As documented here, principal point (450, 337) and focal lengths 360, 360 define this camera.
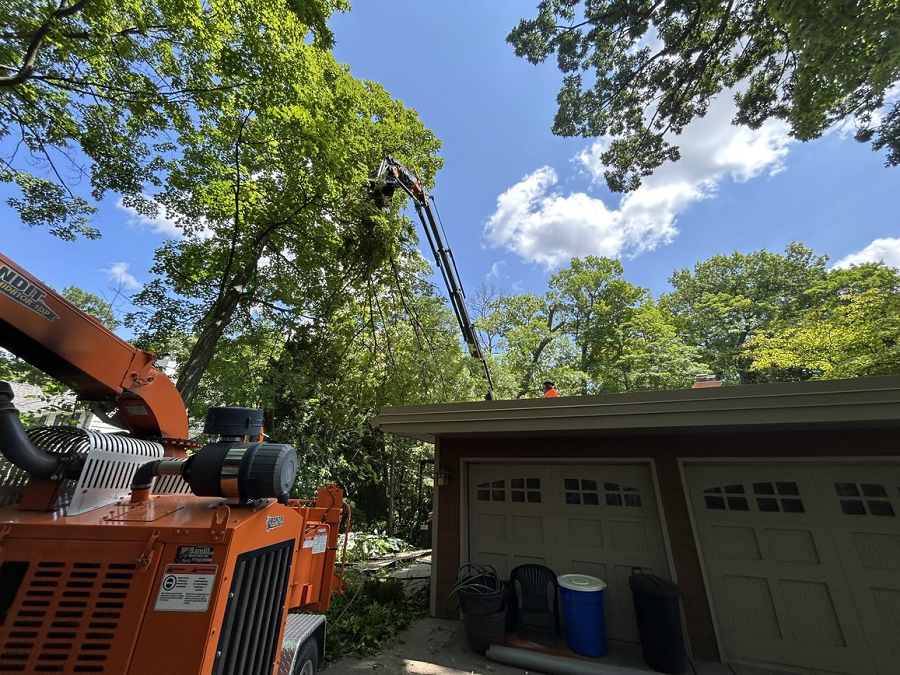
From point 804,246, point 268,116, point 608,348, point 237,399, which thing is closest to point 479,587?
point 237,399

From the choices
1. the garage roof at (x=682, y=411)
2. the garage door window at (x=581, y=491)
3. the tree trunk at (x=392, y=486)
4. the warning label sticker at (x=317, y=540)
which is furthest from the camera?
the tree trunk at (x=392, y=486)

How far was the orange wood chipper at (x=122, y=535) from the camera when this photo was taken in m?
1.22

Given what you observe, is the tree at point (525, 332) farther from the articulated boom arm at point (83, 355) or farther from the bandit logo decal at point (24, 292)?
the bandit logo decal at point (24, 292)

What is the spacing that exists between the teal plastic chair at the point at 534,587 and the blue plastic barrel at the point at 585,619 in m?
0.36

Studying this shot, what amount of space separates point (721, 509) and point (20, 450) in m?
5.70

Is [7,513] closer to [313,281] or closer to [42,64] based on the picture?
[42,64]

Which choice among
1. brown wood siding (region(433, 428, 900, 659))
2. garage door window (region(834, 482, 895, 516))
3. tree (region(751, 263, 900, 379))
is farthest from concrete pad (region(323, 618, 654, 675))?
tree (region(751, 263, 900, 379))

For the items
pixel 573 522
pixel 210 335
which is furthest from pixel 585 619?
pixel 210 335

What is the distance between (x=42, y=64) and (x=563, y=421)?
8912 mm

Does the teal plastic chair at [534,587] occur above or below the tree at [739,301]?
below

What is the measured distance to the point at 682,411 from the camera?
3.76 meters

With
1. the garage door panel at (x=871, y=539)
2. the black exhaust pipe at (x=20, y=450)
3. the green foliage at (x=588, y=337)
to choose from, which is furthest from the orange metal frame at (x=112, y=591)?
the green foliage at (x=588, y=337)

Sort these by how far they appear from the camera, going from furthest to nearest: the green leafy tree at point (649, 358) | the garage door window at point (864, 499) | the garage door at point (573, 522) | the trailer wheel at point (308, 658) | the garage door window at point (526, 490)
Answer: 1. the green leafy tree at point (649, 358)
2. the garage door window at point (526, 490)
3. the garage door at point (573, 522)
4. the garage door window at point (864, 499)
5. the trailer wheel at point (308, 658)

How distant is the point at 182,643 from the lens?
1233 mm
